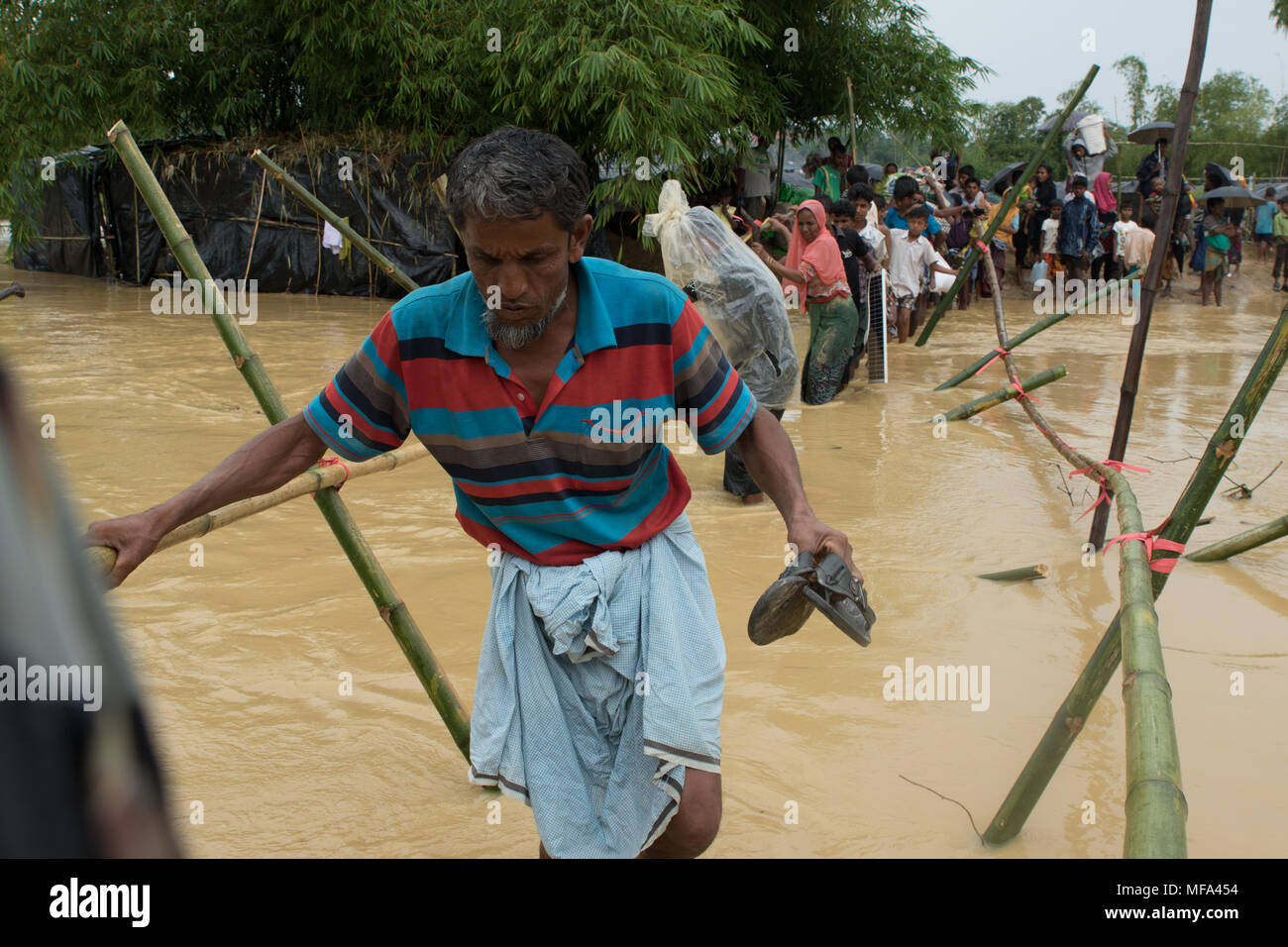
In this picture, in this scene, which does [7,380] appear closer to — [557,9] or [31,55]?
[557,9]

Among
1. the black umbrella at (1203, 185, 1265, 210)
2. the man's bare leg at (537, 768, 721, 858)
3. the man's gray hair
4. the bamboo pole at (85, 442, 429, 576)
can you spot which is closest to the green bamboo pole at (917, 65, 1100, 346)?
the bamboo pole at (85, 442, 429, 576)

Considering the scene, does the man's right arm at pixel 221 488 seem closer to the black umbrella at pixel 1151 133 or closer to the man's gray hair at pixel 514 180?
the man's gray hair at pixel 514 180

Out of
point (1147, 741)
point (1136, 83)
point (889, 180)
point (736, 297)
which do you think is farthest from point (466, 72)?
point (1136, 83)

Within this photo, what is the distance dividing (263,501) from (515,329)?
31.5 inches

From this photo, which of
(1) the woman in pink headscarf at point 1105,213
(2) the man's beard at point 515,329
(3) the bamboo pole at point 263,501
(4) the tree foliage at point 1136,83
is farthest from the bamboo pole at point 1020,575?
(4) the tree foliage at point 1136,83

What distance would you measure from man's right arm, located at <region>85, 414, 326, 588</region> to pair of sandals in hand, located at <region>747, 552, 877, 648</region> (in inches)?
32.3

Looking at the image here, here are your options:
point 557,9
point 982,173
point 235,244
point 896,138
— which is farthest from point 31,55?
point 982,173

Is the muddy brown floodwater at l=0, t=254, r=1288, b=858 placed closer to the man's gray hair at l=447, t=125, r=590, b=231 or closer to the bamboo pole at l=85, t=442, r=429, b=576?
the bamboo pole at l=85, t=442, r=429, b=576

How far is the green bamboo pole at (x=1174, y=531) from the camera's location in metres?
2.24

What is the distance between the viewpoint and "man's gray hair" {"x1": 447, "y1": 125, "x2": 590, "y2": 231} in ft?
5.56

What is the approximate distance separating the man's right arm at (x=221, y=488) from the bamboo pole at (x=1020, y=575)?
304 centimetres

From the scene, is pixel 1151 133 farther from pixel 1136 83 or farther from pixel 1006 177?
pixel 1136 83

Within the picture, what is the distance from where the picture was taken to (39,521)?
0.36 m
